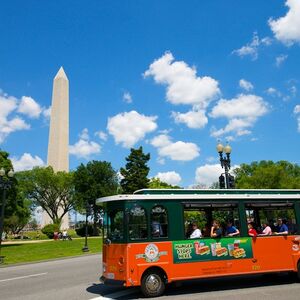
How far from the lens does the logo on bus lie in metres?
10.6

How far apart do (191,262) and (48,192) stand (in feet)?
225

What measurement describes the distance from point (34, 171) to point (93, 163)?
11363 mm

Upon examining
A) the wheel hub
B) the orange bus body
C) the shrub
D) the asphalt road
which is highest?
the shrub

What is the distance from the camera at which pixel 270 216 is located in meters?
12.7

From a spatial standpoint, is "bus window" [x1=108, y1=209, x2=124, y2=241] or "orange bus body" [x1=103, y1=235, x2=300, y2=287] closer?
"orange bus body" [x1=103, y1=235, x2=300, y2=287]

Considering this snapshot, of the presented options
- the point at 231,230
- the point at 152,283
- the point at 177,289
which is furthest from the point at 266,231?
the point at 152,283

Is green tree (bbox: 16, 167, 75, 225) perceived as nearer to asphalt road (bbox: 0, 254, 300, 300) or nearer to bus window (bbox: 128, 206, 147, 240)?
asphalt road (bbox: 0, 254, 300, 300)

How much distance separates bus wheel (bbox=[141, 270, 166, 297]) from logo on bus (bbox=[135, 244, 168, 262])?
34cm

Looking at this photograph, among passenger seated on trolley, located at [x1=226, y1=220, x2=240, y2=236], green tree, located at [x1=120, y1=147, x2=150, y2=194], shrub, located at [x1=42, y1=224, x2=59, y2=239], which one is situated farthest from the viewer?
green tree, located at [x1=120, y1=147, x2=150, y2=194]

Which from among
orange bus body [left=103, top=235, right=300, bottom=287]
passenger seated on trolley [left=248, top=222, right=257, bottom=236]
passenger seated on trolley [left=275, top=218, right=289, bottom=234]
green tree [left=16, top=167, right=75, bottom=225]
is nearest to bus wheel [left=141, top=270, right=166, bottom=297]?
orange bus body [left=103, top=235, right=300, bottom=287]

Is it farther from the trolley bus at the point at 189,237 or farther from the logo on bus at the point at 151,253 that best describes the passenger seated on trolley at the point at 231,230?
the logo on bus at the point at 151,253

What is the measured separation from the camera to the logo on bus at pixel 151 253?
10.6 meters

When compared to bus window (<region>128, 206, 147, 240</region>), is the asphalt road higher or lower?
lower

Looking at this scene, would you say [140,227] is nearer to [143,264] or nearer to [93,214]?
[143,264]
